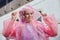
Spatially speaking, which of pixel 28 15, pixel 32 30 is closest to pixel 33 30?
pixel 32 30

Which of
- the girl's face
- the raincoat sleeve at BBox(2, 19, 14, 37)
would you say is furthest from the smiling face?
the raincoat sleeve at BBox(2, 19, 14, 37)

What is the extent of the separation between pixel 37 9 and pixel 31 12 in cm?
5

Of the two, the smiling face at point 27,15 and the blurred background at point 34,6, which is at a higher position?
the blurred background at point 34,6

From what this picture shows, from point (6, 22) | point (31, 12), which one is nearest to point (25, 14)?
point (31, 12)

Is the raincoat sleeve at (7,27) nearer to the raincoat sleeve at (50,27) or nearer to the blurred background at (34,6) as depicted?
the blurred background at (34,6)

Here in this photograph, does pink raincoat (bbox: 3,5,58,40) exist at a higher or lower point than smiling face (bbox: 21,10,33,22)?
lower

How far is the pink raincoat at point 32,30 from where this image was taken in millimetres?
1181

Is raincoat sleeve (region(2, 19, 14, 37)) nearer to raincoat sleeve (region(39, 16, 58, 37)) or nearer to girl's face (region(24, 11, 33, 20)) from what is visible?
girl's face (region(24, 11, 33, 20))

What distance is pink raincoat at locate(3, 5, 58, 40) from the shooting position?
1181mm

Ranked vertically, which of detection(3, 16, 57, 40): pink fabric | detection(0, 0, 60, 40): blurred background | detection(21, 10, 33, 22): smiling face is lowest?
detection(3, 16, 57, 40): pink fabric

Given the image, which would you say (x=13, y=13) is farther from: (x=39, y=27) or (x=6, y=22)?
(x=39, y=27)

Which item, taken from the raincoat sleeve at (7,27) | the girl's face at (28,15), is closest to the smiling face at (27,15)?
the girl's face at (28,15)

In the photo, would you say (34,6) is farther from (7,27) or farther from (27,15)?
(7,27)

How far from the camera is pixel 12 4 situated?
1236mm
